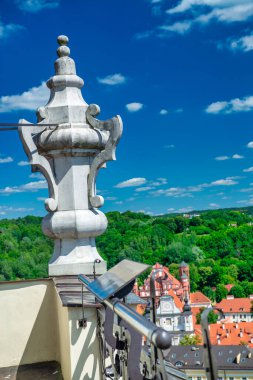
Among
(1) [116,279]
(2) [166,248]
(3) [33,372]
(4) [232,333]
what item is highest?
(2) [166,248]

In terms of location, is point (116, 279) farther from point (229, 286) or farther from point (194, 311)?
point (229, 286)

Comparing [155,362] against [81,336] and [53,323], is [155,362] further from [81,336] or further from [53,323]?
[53,323]

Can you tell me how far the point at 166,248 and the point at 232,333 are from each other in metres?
37.7

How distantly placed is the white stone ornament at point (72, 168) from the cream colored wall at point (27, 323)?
194mm

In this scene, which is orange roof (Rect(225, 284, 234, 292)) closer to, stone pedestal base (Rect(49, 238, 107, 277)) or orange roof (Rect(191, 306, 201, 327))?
orange roof (Rect(191, 306, 201, 327))

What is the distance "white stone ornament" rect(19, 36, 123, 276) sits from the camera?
3.62m

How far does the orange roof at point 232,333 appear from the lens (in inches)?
2109

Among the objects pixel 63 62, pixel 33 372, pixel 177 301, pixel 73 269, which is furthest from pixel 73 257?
pixel 177 301

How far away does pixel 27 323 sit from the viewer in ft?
12.0

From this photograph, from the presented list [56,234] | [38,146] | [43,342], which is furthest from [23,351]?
[38,146]

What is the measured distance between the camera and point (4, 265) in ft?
186

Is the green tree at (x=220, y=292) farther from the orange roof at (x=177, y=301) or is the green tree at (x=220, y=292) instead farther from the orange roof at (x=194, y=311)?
the orange roof at (x=177, y=301)

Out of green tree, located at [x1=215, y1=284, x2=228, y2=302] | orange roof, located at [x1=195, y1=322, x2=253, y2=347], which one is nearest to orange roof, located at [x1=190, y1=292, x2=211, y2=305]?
green tree, located at [x1=215, y1=284, x2=228, y2=302]

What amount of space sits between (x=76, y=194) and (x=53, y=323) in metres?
0.92
